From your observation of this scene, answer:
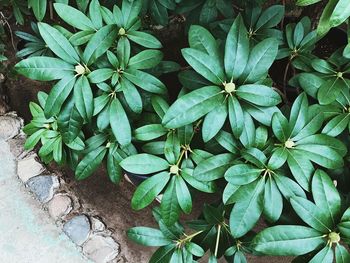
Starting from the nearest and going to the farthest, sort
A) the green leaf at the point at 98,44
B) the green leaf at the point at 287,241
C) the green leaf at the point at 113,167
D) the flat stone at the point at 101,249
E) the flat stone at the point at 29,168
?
the green leaf at the point at 287,241 → the green leaf at the point at 98,44 → the green leaf at the point at 113,167 → the flat stone at the point at 101,249 → the flat stone at the point at 29,168

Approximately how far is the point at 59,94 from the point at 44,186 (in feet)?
2.91

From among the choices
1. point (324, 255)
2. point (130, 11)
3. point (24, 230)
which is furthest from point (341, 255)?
point (24, 230)

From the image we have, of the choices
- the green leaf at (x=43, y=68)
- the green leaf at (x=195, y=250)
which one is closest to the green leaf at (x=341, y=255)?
the green leaf at (x=195, y=250)

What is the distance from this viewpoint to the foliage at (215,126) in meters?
1.07

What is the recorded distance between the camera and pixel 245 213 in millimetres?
1099

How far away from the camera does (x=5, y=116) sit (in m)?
2.00

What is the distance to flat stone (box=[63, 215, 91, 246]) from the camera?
1845mm

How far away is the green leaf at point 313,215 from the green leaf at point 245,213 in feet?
0.31

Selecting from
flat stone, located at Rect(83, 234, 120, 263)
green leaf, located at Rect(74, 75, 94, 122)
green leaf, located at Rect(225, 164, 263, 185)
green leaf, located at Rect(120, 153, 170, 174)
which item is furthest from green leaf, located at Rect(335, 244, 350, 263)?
flat stone, located at Rect(83, 234, 120, 263)

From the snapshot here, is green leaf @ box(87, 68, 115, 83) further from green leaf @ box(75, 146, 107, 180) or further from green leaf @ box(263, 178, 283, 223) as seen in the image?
green leaf @ box(263, 178, 283, 223)

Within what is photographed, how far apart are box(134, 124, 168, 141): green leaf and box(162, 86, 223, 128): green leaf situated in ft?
0.64

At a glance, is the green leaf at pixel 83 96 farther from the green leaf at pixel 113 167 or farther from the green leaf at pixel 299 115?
the green leaf at pixel 299 115

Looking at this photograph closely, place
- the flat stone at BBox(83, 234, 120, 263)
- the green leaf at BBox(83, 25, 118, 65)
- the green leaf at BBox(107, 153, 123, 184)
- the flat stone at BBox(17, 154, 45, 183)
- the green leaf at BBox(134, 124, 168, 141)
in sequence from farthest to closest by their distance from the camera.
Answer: the flat stone at BBox(17, 154, 45, 183), the flat stone at BBox(83, 234, 120, 263), the green leaf at BBox(107, 153, 123, 184), the green leaf at BBox(134, 124, 168, 141), the green leaf at BBox(83, 25, 118, 65)

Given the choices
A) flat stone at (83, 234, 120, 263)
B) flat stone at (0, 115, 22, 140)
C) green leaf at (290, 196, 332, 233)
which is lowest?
flat stone at (83, 234, 120, 263)
